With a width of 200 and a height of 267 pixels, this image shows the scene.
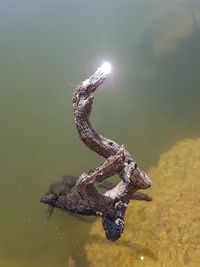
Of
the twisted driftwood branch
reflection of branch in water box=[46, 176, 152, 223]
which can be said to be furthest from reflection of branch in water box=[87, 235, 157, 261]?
the twisted driftwood branch

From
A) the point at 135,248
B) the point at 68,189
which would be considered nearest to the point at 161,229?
the point at 135,248

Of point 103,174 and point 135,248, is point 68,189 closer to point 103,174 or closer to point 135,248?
point 135,248

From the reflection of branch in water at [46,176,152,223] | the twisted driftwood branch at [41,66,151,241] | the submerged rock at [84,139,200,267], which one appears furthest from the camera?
the reflection of branch in water at [46,176,152,223]

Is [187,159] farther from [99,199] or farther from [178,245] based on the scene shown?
[99,199]

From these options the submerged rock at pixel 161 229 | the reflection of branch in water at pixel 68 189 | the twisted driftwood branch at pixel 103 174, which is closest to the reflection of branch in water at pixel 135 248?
the submerged rock at pixel 161 229

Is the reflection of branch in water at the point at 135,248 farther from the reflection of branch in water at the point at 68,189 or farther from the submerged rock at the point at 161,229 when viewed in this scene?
the reflection of branch in water at the point at 68,189

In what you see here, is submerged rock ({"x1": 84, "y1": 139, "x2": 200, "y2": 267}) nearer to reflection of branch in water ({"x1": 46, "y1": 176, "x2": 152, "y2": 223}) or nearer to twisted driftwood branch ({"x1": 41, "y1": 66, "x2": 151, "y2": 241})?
reflection of branch in water ({"x1": 46, "y1": 176, "x2": 152, "y2": 223})
